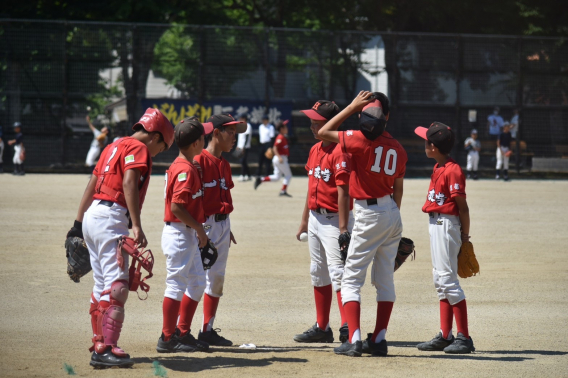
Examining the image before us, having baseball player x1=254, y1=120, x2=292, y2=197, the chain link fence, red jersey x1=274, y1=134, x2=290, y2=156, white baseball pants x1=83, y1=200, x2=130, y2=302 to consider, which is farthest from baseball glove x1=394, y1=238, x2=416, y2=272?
the chain link fence

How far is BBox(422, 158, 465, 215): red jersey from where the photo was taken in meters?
5.98

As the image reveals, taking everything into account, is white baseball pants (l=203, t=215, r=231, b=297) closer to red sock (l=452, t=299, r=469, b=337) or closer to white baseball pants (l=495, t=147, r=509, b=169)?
red sock (l=452, t=299, r=469, b=337)

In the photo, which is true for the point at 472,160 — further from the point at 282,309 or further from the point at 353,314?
the point at 353,314

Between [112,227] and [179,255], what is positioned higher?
[112,227]

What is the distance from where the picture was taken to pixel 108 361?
16.8 ft

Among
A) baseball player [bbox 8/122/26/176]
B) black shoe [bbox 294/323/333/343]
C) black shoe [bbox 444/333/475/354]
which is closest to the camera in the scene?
black shoe [bbox 444/333/475/354]

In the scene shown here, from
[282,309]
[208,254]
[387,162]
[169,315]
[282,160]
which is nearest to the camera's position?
[169,315]

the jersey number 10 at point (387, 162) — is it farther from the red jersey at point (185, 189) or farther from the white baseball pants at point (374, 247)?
the red jersey at point (185, 189)

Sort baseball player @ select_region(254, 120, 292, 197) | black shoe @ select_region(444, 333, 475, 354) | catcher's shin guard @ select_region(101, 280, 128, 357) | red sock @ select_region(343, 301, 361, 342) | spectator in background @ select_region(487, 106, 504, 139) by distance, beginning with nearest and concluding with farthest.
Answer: catcher's shin guard @ select_region(101, 280, 128, 357), red sock @ select_region(343, 301, 361, 342), black shoe @ select_region(444, 333, 475, 354), baseball player @ select_region(254, 120, 292, 197), spectator in background @ select_region(487, 106, 504, 139)

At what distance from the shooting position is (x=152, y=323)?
6.75 meters

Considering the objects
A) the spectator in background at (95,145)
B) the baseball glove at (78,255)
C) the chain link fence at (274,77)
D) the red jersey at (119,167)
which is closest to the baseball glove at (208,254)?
the red jersey at (119,167)

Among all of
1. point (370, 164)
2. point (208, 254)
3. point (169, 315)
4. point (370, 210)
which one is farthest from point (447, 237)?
point (169, 315)

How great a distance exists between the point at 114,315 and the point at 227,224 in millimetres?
1451

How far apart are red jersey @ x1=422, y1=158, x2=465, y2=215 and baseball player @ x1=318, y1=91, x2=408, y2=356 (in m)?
0.50
